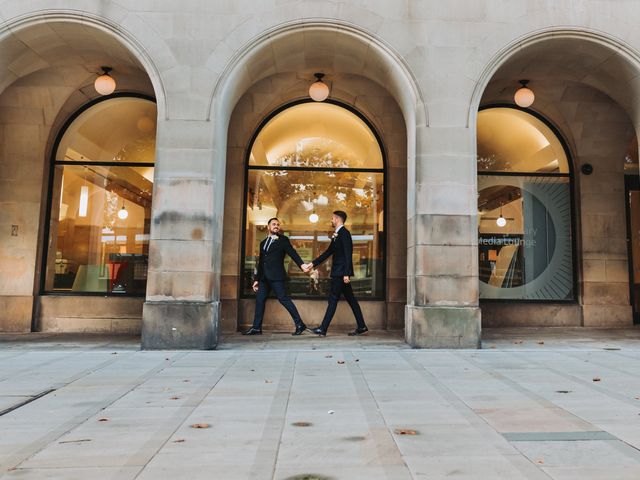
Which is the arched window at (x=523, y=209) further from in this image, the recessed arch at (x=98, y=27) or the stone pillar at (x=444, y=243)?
the recessed arch at (x=98, y=27)

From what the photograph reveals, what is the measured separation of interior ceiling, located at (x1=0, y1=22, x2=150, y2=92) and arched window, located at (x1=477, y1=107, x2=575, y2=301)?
749 centimetres

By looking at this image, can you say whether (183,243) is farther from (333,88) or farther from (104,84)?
(333,88)

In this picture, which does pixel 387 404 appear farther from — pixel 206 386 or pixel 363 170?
pixel 363 170

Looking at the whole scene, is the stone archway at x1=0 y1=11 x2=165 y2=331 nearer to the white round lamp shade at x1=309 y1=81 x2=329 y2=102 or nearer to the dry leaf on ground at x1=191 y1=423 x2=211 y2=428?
the white round lamp shade at x1=309 y1=81 x2=329 y2=102

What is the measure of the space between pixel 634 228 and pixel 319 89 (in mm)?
7534

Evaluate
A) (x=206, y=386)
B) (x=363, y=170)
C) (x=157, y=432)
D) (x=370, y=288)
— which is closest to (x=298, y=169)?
(x=363, y=170)

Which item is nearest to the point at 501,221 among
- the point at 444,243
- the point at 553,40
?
the point at 444,243

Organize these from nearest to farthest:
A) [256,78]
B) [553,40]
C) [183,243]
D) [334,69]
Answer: [183,243] → [553,40] → [256,78] → [334,69]

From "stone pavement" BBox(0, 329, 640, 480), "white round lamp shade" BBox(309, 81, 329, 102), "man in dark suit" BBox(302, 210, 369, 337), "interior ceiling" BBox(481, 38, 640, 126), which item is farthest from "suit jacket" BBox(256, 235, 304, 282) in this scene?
"interior ceiling" BBox(481, 38, 640, 126)

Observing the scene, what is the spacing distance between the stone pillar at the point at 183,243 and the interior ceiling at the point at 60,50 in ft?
6.40

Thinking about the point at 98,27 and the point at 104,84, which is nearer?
the point at 98,27

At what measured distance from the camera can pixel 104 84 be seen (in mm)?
9586

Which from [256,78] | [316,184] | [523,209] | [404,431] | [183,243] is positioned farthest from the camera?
[523,209]

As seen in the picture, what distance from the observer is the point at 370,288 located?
34.5 ft
